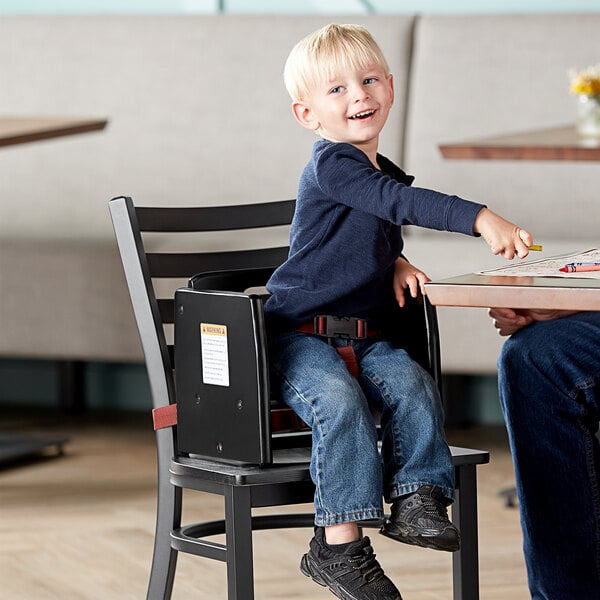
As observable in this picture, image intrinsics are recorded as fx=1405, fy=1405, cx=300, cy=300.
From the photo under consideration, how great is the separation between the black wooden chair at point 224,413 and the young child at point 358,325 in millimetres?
64

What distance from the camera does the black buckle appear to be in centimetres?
174

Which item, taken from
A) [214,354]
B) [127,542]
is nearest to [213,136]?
[127,542]

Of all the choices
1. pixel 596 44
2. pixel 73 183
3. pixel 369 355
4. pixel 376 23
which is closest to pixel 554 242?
pixel 596 44

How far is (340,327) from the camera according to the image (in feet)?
5.72

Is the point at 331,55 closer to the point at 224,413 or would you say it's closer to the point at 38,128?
the point at 224,413

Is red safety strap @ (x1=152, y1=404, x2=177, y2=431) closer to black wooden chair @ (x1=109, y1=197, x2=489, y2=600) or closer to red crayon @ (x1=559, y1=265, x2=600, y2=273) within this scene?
black wooden chair @ (x1=109, y1=197, x2=489, y2=600)

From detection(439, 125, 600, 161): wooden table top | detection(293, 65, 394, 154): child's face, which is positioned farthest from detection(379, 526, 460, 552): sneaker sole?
detection(439, 125, 600, 161): wooden table top

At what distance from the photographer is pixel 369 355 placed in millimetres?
1758

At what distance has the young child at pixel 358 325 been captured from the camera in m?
1.62

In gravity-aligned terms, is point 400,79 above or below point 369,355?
above

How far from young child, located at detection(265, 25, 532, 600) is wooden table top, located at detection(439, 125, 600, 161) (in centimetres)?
64

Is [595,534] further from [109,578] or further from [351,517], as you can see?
[109,578]

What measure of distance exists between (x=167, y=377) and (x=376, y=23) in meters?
1.98

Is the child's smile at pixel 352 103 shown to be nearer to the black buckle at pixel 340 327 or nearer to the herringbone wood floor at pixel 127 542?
the black buckle at pixel 340 327
